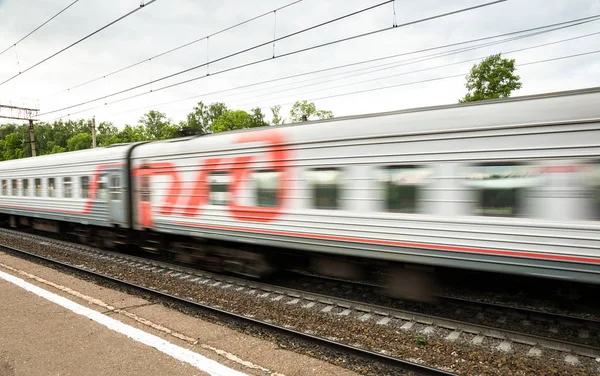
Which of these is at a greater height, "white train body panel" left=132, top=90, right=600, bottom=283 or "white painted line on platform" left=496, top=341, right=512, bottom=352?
"white train body panel" left=132, top=90, right=600, bottom=283

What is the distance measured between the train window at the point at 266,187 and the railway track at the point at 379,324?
163 centimetres

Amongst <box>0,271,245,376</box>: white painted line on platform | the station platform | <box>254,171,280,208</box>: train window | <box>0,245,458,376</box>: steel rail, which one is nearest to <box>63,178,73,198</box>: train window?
<box>0,245,458,376</box>: steel rail

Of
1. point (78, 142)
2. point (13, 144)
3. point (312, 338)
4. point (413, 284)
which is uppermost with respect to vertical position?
point (78, 142)

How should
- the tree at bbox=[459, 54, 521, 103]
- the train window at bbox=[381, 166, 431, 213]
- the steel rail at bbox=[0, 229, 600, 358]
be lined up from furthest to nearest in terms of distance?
1. the tree at bbox=[459, 54, 521, 103]
2. the train window at bbox=[381, 166, 431, 213]
3. the steel rail at bbox=[0, 229, 600, 358]

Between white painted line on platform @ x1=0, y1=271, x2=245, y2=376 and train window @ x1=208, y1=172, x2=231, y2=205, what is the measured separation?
2.93m

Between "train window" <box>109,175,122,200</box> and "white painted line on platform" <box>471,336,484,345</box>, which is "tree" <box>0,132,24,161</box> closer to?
"train window" <box>109,175,122,200</box>

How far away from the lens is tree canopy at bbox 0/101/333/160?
2191 inches

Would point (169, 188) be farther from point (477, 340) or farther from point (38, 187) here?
point (38, 187)

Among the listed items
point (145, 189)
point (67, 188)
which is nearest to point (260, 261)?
point (145, 189)

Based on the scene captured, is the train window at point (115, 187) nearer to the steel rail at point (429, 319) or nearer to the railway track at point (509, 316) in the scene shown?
the steel rail at point (429, 319)

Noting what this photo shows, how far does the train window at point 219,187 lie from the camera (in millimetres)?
7996

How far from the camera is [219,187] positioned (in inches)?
320

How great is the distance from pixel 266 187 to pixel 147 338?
313 centimetres

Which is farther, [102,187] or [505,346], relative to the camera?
[102,187]
